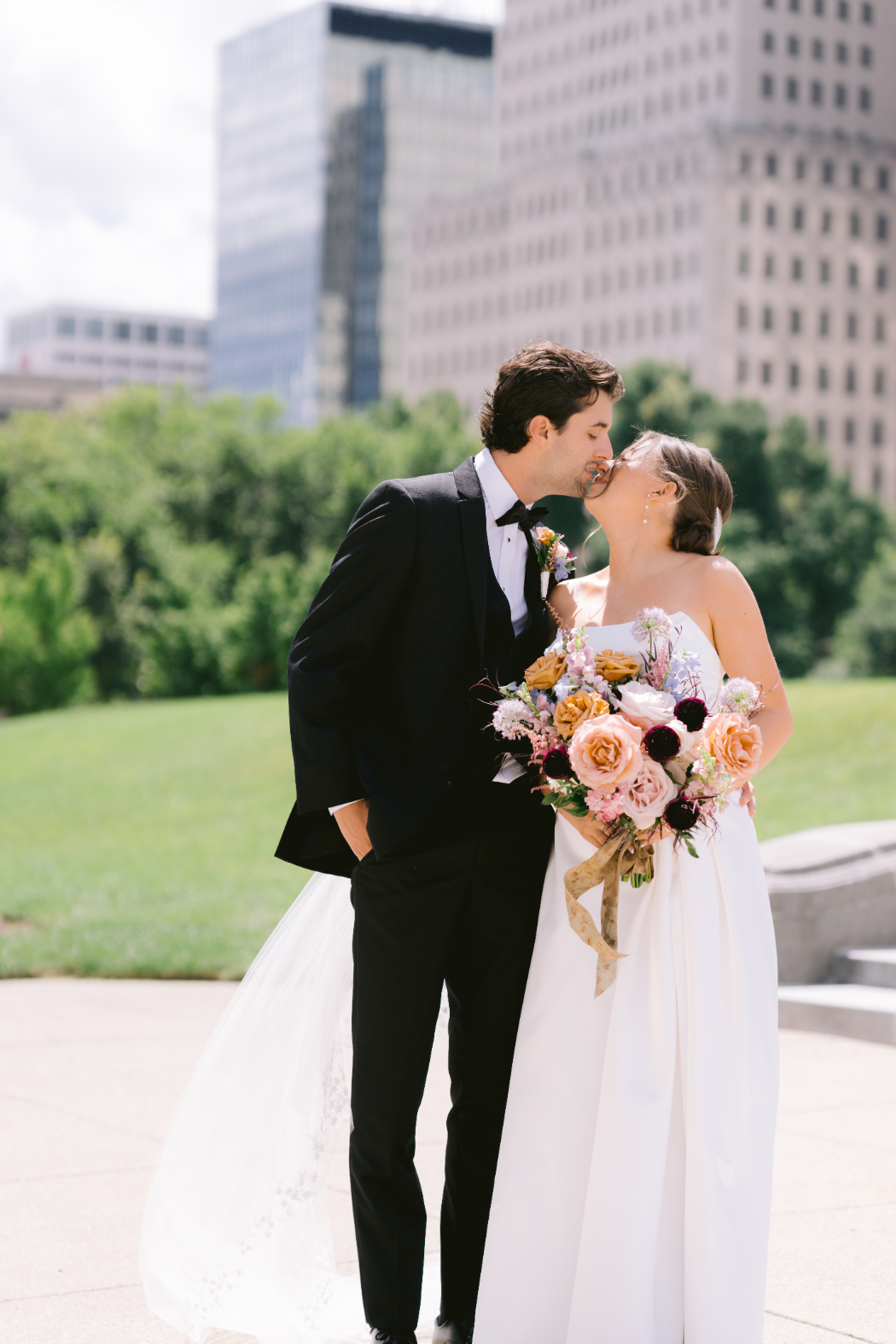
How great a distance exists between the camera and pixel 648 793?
3482 mm

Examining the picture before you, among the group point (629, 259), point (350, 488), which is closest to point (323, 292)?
point (629, 259)

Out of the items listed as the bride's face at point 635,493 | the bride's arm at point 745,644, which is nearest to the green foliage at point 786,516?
the bride's face at point 635,493

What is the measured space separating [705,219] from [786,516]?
144ft

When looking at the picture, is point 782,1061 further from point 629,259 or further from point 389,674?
point 629,259

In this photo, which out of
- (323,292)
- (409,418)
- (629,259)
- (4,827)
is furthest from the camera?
(323,292)

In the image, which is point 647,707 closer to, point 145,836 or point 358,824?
point 358,824

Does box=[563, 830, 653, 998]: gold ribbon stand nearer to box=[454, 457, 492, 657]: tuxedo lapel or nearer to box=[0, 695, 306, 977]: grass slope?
box=[454, 457, 492, 657]: tuxedo lapel

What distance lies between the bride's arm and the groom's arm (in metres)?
0.75

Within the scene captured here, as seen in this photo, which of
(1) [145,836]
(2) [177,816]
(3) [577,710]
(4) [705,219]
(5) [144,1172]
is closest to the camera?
(3) [577,710]

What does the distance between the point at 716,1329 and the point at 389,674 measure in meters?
1.58

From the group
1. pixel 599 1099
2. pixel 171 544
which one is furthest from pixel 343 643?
pixel 171 544

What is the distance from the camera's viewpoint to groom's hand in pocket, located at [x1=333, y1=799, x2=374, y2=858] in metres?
3.76

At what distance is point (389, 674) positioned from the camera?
383 cm

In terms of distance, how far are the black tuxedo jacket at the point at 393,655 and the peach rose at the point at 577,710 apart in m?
0.28
